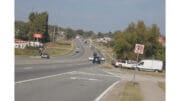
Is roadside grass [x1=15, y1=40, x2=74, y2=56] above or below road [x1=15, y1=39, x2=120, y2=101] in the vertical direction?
above

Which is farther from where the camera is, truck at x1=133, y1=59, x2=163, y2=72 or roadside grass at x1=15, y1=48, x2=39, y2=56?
roadside grass at x1=15, y1=48, x2=39, y2=56

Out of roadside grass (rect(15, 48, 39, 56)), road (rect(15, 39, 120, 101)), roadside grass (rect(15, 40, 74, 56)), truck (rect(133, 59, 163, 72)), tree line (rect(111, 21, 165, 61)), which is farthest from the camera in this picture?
roadside grass (rect(15, 40, 74, 56))

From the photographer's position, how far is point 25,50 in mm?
72062

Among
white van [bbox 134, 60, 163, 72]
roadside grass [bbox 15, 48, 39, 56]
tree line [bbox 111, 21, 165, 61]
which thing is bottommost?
white van [bbox 134, 60, 163, 72]

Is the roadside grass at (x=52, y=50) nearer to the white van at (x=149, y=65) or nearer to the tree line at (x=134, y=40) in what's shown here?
the tree line at (x=134, y=40)

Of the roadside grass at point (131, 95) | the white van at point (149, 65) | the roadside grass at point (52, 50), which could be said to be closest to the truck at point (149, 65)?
the white van at point (149, 65)

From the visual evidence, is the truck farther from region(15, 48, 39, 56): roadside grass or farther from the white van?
region(15, 48, 39, 56): roadside grass

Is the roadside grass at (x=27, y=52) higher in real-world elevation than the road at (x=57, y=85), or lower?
higher

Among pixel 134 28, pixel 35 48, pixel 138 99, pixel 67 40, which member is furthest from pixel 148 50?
Result: pixel 67 40

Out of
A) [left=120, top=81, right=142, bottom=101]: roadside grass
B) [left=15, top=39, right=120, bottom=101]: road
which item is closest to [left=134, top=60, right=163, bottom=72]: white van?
[left=15, top=39, right=120, bottom=101]: road

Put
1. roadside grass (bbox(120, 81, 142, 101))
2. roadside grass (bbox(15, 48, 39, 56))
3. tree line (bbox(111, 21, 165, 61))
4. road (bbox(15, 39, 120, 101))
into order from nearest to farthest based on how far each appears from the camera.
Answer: road (bbox(15, 39, 120, 101)) → roadside grass (bbox(120, 81, 142, 101)) → tree line (bbox(111, 21, 165, 61)) → roadside grass (bbox(15, 48, 39, 56))

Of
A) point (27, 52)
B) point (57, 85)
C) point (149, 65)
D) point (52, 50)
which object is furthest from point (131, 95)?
point (52, 50)
